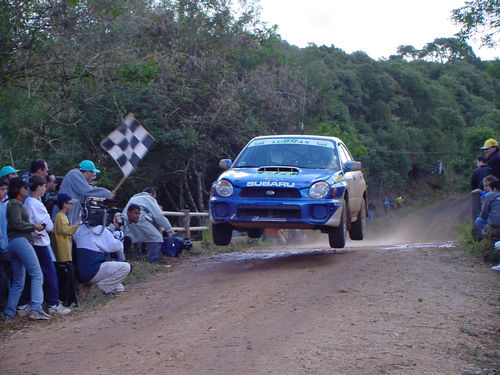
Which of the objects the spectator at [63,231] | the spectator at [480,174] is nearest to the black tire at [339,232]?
the spectator at [480,174]

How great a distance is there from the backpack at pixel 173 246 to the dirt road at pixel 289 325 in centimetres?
172

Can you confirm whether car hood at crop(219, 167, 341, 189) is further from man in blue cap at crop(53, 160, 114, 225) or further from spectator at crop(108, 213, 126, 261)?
man in blue cap at crop(53, 160, 114, 225)

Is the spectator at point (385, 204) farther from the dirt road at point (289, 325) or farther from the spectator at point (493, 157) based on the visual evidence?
the dirt road at point (289, 325)

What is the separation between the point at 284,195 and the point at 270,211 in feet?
1.04

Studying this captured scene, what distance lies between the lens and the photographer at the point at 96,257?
339 inches

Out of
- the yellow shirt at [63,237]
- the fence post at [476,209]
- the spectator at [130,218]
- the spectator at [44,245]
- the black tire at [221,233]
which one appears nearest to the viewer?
the spectator at [44,245]

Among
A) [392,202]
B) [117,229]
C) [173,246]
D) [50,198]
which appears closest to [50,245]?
[50,198]

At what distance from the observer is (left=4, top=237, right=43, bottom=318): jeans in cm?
746

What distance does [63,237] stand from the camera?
8273 millimetres

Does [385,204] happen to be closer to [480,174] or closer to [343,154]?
[480,174]

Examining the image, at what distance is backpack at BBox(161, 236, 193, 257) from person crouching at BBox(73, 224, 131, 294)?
123 inches

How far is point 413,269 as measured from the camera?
9547mm

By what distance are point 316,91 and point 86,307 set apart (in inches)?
1062

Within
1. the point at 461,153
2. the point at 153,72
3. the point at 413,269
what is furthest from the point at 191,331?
the point at 461,153
